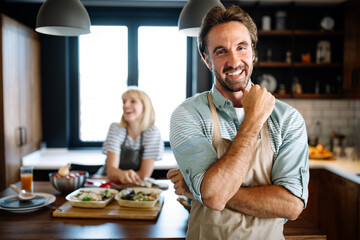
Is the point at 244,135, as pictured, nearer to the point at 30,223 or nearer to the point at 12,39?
the point at 30,223

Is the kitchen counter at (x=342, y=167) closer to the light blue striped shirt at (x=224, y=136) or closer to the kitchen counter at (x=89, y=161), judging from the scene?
the kitchen counter at (x=89, y=161)

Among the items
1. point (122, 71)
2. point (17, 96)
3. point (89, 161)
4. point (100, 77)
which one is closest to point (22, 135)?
point (17, 96)

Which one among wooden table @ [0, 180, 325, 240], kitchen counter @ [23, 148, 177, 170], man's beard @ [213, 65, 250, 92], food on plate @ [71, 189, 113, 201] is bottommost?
kitchen counter @ [23, 148, 177, 170]

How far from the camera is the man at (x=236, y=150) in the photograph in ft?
4.13

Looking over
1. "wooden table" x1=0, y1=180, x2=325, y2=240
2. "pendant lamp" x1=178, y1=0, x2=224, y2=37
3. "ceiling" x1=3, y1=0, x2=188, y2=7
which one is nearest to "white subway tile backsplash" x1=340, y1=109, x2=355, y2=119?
"ceiling" x1=3, y1=0, x2=188, y2=7

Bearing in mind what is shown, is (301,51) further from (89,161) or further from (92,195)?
(92,195)

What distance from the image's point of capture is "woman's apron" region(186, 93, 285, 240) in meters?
1.31

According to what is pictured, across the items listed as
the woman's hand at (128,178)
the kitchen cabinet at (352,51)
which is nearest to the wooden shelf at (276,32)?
the kitchen cabinet at (352,51)

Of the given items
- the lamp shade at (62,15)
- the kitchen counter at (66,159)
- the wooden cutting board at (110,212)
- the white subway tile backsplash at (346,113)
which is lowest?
the kitchen counter at (66,159)

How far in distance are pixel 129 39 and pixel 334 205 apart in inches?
122

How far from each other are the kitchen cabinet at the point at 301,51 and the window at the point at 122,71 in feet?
3.53

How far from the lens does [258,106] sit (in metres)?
1.32

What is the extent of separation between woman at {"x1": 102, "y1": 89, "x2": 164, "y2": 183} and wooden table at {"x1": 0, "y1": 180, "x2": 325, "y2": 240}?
3.12 feet

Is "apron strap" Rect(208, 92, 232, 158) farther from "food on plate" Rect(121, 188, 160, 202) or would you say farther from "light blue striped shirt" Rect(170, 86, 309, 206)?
"food on plate" Rect(121, 188, 160, 202)
